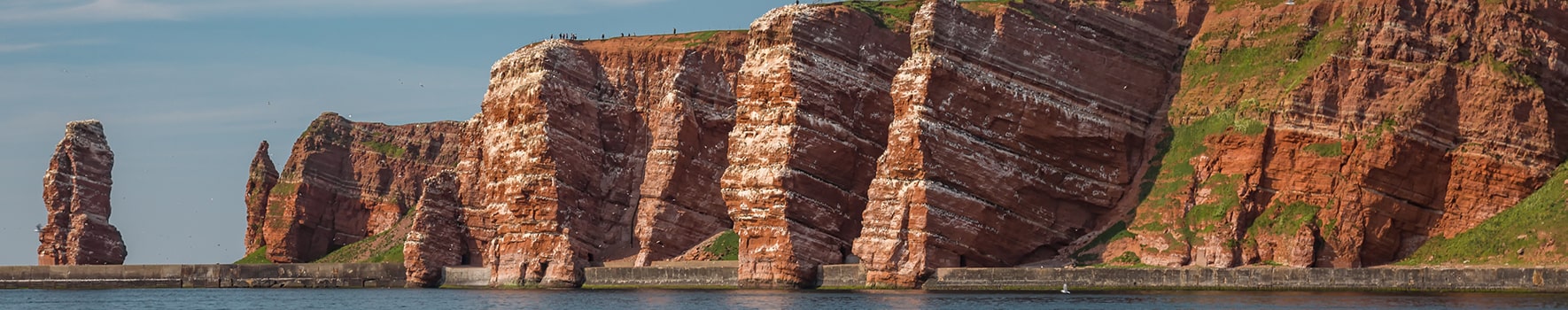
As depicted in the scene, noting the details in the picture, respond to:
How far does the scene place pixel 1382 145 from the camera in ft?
275

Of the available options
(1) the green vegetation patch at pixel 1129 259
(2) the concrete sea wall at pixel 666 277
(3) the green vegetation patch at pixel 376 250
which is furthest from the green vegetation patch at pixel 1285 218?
(3) the green vegetation patch at pixel 376 250

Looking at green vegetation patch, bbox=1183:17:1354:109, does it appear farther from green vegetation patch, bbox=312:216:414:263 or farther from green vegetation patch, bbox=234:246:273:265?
green vegetation patch, bbox=234:246:273:265

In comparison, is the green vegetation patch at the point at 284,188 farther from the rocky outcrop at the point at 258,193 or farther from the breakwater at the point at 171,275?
the breakwater at the point at 171,275

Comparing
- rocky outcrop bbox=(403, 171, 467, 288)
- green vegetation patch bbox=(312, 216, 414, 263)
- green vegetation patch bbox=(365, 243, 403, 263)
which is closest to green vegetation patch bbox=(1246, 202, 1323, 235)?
rocky outcrop bbox=(403, 171, 467, 288)

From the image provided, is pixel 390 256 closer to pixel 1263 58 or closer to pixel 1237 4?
pixel 1237 4

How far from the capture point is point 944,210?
3501 inches

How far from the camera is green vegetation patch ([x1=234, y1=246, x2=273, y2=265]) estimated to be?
442ft

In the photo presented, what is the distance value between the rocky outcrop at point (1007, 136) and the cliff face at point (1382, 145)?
160 inches

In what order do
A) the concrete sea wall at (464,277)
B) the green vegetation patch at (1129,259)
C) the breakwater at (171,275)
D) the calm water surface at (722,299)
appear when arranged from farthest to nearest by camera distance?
the breakwater at (171,275) → the concrete sea wall at (464,277) → the green vegetation patch at (1129,259) → the calm water surface at (722,299)

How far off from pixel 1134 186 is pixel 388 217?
2212 inches

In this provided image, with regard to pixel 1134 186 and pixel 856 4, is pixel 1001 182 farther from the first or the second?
pixel 856 4

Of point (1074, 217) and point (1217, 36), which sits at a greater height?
point (1217, 36)

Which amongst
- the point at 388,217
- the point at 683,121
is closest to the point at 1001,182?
the point at 683,121

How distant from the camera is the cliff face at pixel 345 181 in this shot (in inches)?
5330
